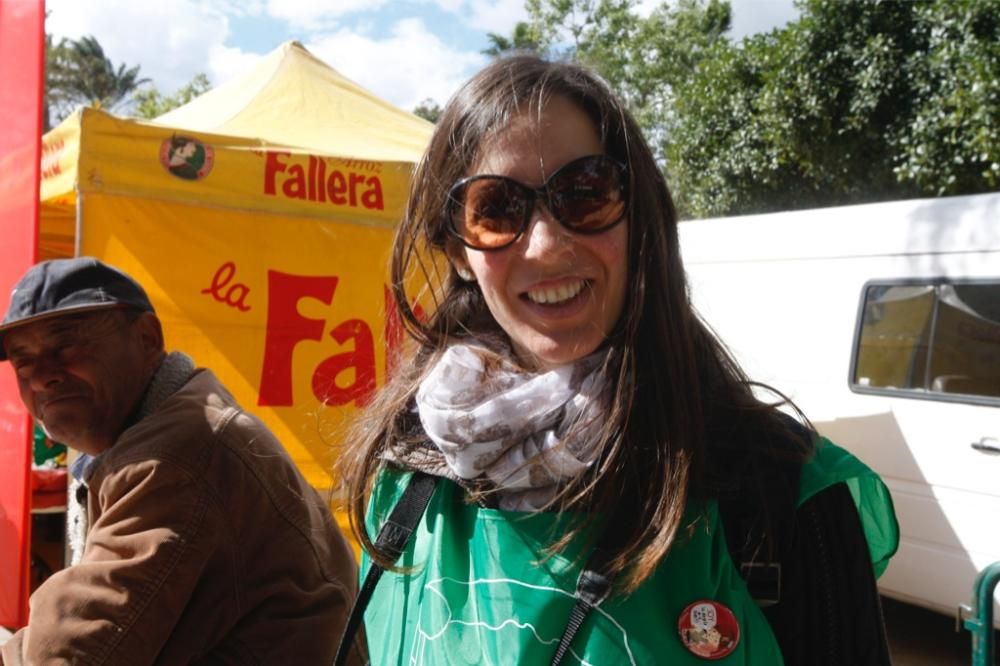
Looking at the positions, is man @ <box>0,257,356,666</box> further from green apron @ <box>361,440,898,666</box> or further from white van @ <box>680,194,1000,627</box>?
white van @ <box>680,194,1000,627</box>

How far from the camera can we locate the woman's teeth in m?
1.10

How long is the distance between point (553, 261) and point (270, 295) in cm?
355

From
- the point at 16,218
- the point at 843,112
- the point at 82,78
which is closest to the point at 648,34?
the point at 843,112

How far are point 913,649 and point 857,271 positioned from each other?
6.90ft

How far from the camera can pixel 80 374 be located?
1976 millimetres

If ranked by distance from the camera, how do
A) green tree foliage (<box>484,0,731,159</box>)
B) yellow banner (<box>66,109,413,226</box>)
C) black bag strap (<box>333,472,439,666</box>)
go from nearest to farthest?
black bag strap (<box>333,472,439,666</box>) < yellow banner (<box>66,109,413,226</box>) < green tree foliage (<box>484,0,731,159</box>)

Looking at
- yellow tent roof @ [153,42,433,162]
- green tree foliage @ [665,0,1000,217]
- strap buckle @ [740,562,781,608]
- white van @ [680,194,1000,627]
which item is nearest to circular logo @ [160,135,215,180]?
yellow tent roof @ [153,42,433,162]

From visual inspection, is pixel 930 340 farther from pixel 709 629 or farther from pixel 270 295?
pixel 709 629

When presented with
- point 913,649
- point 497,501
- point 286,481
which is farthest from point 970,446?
point 497,501

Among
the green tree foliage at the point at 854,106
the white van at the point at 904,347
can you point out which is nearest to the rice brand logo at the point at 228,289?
the white van at the point at 904,347

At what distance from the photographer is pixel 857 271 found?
4676 mm

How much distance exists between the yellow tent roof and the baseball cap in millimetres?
2600

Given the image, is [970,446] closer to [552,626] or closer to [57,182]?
[552,626]

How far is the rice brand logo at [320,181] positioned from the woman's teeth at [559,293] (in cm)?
349
